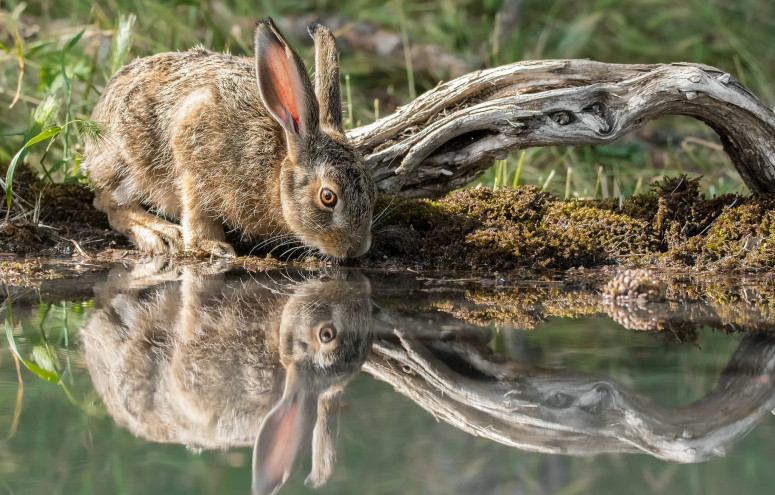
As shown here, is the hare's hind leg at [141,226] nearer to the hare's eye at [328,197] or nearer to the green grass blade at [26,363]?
the hare's eye at [328,197]

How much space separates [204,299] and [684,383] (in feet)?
7.30

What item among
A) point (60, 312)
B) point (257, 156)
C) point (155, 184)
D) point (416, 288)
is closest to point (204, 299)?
point (60, 312)

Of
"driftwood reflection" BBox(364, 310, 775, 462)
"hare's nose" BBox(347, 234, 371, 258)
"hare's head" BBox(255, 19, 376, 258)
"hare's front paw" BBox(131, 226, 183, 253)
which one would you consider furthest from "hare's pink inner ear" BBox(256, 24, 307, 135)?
"driftwood reflection" BBox(364, 310, 775, 462)

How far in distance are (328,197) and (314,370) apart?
2.20 m

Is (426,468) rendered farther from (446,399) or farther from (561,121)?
(561,121)

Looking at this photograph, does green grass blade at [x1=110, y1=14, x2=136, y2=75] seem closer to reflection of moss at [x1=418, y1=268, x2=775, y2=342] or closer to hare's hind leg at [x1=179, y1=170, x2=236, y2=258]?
hare's hind leg at [x1=179, y1=170, x2=236, y2=258]

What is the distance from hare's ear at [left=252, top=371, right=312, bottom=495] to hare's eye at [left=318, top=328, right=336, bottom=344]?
624mm

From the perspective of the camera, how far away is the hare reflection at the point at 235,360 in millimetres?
2236

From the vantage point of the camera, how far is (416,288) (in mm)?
4180

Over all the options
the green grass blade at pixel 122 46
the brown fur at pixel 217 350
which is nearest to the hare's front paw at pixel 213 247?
the brown fur at pixel 217 350

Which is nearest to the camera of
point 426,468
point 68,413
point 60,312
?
point 426,468

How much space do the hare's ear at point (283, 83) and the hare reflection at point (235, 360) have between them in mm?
1031

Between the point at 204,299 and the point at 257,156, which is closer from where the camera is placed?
the point at 204,299

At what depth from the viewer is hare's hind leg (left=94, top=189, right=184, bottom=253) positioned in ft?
17.6
